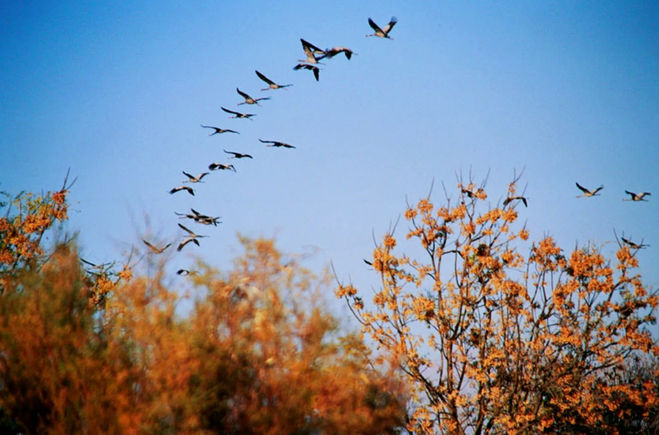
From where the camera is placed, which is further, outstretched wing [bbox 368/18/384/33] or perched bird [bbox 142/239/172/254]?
outstretched wing [bbox 368/18/384/33]

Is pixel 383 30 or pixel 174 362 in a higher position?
pixel 383 30

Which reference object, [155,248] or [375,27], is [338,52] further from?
[155,248]

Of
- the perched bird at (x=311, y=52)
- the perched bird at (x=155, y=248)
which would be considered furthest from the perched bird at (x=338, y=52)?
the perched bird at (x=155, y=248)

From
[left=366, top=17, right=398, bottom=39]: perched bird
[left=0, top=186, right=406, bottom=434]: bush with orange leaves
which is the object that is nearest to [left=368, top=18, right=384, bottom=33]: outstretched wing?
[left=366, top=17, right=398, bottom=39]: perched bird

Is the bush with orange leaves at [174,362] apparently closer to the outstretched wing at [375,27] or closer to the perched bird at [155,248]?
the perched bird at [155,248]

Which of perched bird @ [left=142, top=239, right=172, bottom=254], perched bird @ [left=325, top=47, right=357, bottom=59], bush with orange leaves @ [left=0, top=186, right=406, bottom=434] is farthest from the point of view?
perched bird @ [left=325, top=47, right=357, bottom=59]

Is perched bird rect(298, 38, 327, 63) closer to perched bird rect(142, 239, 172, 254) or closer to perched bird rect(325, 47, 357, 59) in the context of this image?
perched bird rect(325, 47, 357, 59)

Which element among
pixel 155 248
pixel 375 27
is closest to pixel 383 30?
pixel 375 27

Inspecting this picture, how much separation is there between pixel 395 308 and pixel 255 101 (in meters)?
6.78

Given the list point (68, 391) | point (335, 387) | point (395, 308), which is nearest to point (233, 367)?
point (335, 387)

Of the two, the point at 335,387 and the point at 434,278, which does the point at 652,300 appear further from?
the point at 335,387

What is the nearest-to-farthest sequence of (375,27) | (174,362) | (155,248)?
(174,362) < (155,248) < (375,27)

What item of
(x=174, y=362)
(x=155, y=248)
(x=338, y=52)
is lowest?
(x=174, y=362)

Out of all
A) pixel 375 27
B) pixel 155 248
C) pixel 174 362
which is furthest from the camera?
pixel 375 27
